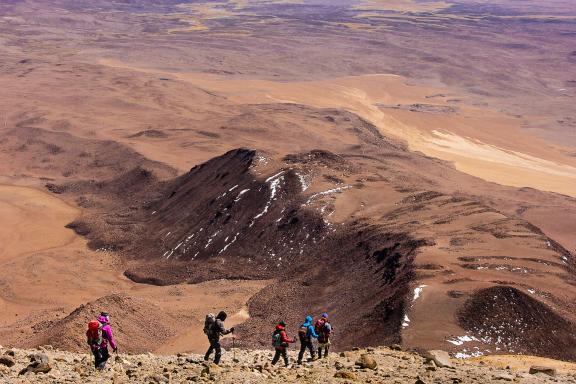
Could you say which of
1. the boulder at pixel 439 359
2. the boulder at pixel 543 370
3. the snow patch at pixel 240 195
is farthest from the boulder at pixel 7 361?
the snow patch at pixel 240 195

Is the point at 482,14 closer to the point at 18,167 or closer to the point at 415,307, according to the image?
the point at 18,167

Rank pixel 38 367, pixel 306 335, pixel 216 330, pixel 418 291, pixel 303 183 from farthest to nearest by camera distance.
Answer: pixel 303 183 < pixel 418 291 < pixel 306 335 < pixel 216 330 < pixel 38 367

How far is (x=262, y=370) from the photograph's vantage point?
14.6 m

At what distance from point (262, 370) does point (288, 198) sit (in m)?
22.3

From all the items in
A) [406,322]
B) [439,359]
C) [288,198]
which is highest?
[439,359]

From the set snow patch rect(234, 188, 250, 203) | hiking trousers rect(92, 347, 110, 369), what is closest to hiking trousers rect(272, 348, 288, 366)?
hiking trousers rect(92, 347, 110, 369)

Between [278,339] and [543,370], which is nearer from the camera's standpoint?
[278,339]

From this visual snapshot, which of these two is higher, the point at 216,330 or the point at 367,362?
the point at 216,330

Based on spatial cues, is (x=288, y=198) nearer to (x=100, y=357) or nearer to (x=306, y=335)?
(x=306, y=335)

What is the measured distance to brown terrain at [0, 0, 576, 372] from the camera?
24.0 m

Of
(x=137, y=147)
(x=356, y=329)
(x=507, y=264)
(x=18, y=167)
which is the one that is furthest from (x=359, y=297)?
(x=18, y=167)

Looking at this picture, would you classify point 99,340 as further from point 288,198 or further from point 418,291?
point 288,198

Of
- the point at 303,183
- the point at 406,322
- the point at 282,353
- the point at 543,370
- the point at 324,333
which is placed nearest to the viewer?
the point at 282,353

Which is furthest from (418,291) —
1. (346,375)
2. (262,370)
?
(262,370)
